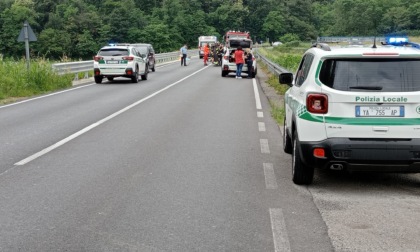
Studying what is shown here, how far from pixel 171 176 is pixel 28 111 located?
8977mm

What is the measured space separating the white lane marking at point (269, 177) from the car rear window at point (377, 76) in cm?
143

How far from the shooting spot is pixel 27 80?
21281 mm

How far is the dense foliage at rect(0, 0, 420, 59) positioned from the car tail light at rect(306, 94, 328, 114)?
80.6 metres

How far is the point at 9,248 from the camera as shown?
453cm

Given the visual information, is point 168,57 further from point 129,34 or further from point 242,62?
point 129,34

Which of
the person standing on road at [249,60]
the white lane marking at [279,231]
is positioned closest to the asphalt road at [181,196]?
the white lane marking at [279,231]

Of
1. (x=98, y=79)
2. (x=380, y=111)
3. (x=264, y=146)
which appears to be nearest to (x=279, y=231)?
(x=380, y=111)

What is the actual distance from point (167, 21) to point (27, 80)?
131136 millimetres

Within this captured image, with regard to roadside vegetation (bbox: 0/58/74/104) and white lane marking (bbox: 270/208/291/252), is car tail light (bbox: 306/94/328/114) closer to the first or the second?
white lane marking (bbox: 270/208/291/252)

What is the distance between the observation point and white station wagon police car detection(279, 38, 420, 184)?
6.16 meters

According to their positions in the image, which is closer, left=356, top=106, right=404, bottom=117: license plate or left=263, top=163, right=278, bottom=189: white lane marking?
left=356, top=106, right=404, bottom=117: license plate

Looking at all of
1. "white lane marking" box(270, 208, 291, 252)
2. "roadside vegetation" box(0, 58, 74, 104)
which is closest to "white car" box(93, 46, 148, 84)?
"roadside vegetation" box(0, 58, 74, 104)

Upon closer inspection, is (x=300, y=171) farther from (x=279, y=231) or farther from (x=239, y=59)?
(x=239, y=59)

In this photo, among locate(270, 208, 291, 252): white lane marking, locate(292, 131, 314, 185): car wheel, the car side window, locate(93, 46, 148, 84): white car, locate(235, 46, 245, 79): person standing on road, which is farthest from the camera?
locate(235, 46, 245, 79): person standing on road
